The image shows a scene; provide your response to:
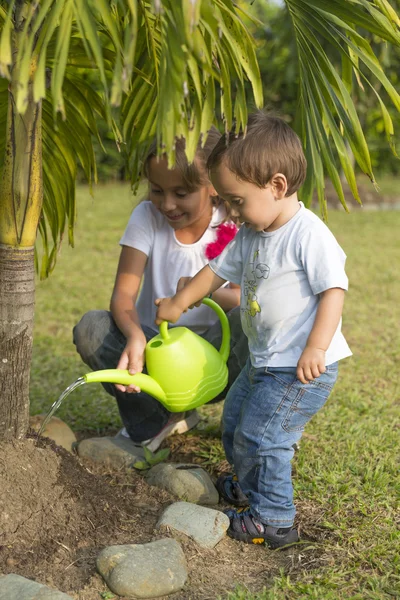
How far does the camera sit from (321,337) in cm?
215

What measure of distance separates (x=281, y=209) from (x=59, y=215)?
88cm

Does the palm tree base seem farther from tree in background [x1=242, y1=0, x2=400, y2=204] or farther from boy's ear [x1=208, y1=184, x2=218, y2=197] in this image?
tree in background [x1=242, y1=0, x2=400, y2=204]

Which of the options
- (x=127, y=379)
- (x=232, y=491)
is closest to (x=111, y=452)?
(x=232, y=491)

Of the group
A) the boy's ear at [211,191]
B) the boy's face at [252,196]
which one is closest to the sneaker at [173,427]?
the boy's ear at [211,191]

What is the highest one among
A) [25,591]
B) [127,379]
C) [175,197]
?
[175,197]

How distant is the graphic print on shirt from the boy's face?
13 centimetres

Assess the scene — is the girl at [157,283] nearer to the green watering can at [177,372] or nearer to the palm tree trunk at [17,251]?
the green watering can at [177,372]

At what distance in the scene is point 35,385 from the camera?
366cm

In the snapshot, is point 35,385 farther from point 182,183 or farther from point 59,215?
point 182,183

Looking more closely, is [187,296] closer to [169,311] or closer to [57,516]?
[169,311]

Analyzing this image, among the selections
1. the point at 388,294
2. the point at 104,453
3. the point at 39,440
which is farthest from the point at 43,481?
the point at 388,294

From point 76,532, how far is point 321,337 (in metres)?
0.90

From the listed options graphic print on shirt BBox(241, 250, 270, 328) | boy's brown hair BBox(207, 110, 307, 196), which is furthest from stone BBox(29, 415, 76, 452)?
boy's brown hair BBox(207, 110, 307, 196)

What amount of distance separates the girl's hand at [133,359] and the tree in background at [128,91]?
0.98 feet
